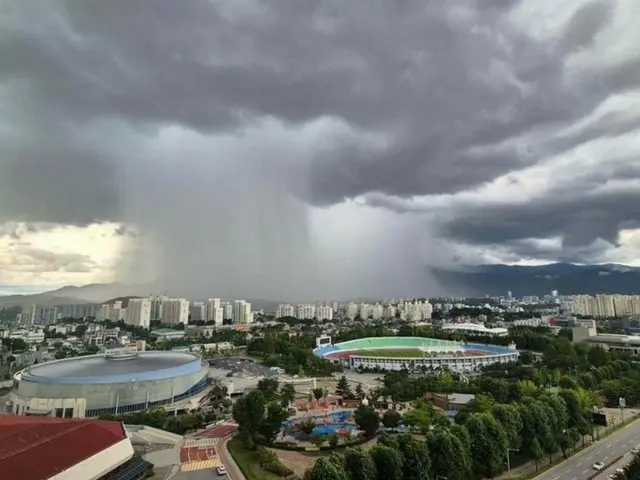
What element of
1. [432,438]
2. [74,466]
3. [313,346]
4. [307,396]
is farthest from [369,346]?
[74,466]

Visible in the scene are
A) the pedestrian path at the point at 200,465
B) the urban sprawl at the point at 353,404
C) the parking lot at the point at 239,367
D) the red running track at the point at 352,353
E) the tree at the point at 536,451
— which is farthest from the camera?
the red running track at the point at 352,353

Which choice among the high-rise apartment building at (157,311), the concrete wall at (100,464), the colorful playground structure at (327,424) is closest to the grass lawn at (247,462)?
the colorful playground structure at (327,424)

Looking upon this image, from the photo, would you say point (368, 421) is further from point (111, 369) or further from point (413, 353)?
point (413, 353)

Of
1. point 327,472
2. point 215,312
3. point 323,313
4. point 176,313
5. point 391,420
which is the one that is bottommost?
point 391,420

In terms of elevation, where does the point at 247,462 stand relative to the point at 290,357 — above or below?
below

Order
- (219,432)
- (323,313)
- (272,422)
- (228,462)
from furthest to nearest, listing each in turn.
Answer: (323,313) → (219,432) → (272,422) → (228,462)

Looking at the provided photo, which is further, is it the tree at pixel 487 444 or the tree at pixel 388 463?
the tree at pixel 487 444

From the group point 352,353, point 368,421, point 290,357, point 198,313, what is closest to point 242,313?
point 198,313

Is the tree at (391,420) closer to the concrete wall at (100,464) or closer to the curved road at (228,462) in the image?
the curved road at (228,462)
